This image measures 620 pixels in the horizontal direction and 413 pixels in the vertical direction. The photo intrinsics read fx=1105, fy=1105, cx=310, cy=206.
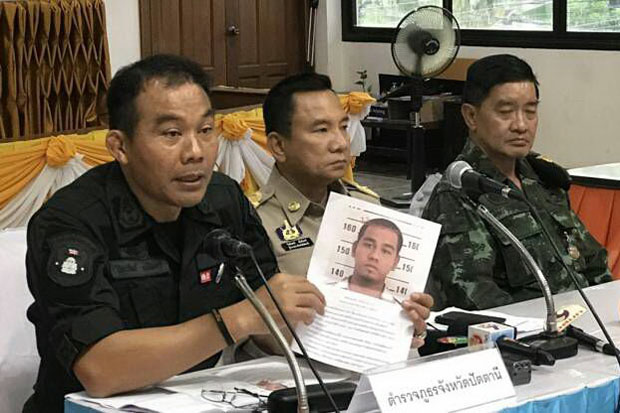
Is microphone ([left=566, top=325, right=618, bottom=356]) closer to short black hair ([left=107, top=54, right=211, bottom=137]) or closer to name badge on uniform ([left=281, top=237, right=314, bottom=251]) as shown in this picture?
name badge on uniform ([left=281, top=237, right=314, bottom=251])

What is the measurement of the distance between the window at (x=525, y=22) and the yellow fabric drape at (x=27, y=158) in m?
4.38

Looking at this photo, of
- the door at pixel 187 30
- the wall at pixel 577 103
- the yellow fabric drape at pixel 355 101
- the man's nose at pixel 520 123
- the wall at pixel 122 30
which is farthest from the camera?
the door at pixel 187 30

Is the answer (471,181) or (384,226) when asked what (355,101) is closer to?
(471,181)

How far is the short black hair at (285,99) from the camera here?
2.73 meters

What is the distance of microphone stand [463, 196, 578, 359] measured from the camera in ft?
6.88

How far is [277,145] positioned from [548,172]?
804 millimetres

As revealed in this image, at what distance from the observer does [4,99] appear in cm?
670

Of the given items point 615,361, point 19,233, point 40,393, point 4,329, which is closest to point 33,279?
point 40,393

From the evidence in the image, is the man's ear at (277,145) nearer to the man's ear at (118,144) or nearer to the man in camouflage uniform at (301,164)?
the man in camouflage uniform at (301,164)

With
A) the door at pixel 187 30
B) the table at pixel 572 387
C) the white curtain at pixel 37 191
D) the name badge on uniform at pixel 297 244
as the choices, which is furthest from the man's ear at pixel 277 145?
the door at pixel 187 30

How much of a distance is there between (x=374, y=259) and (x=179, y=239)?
403mm

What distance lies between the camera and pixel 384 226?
1.95 metres

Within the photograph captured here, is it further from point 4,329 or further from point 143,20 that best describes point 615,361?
point 143,20

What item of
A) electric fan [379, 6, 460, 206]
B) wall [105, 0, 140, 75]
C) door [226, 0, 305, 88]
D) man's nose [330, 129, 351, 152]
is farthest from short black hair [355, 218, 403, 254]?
door [226, 0, 305, 88]
